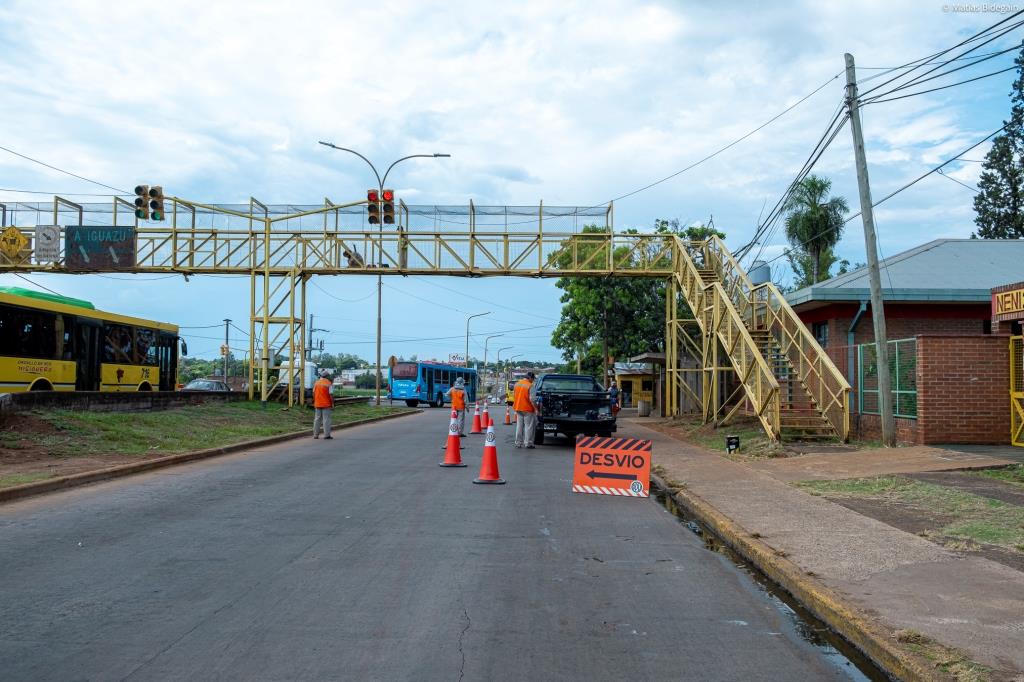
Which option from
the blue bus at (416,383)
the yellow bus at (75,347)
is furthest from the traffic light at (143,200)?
the blue bus at (416,383)

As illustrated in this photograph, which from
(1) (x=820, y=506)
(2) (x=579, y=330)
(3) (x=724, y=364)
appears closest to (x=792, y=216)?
(2) (x=579, y=330)

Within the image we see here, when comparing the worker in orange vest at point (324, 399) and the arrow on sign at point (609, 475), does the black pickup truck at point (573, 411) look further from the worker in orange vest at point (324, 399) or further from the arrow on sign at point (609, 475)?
the arrow on sign at point (609, 475)

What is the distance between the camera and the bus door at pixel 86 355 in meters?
23.0

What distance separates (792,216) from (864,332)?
25.4m

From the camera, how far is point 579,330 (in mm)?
44812

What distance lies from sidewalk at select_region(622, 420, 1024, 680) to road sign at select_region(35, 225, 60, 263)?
24447mm

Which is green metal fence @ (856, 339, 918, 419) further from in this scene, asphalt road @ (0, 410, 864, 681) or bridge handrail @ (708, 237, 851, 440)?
asphalt road @ (0, 410, 864, 681)

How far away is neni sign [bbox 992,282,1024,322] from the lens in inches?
581

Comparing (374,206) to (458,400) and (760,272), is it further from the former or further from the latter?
(760,272)

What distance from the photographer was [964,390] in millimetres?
16188

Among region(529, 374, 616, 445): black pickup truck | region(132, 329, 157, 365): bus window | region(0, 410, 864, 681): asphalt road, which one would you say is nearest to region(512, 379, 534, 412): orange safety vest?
Result: region(529, 374, 616, 445): black pickup truck

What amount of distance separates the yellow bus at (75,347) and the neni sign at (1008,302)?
20849 mm

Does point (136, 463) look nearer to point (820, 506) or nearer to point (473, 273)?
point (820, 506)

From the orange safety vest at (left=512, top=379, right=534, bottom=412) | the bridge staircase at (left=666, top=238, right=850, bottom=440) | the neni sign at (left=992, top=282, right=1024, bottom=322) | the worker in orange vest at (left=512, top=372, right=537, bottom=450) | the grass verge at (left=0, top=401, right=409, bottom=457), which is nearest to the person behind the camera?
the grass verge at (left=0, top=401, right=409, bottom=457)
